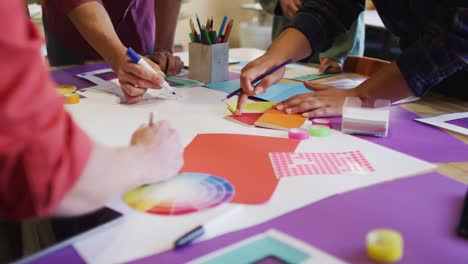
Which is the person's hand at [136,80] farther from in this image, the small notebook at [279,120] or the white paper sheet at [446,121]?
the white paper sheet at [446,121]

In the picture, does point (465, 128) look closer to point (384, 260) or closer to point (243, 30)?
point (384, 260)

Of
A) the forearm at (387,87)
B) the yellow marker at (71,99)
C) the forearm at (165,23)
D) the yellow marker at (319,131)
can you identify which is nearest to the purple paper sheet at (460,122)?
the forearm at (387,87)

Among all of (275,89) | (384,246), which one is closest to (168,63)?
(275,89)

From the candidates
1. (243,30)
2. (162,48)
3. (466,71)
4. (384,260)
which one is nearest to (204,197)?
(384,260)

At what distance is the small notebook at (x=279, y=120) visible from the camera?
1.05m

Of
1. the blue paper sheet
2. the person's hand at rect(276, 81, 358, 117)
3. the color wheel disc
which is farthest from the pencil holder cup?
the color wheel disc

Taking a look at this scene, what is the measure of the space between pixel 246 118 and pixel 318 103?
0.61 ft

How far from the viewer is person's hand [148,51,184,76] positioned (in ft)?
5.09

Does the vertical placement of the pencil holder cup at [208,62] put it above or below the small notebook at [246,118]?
above

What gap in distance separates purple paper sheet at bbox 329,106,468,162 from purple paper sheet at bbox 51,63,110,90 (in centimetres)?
76

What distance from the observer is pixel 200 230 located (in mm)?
620

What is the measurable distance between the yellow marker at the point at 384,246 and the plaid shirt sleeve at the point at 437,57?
0.61 metres

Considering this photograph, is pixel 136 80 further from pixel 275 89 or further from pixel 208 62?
pixel 275 89

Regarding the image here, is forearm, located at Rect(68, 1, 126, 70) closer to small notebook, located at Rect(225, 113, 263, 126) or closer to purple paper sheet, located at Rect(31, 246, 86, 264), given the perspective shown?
small notebook, located at Rect(225, 113, 263, 126)
